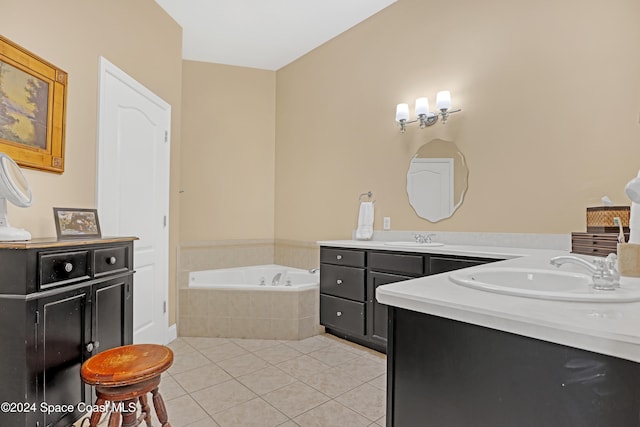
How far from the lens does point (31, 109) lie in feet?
6.06

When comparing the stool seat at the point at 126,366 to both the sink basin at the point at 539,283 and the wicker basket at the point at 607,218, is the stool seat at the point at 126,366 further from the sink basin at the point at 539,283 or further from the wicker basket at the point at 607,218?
the wicker basket at the point at 607,218

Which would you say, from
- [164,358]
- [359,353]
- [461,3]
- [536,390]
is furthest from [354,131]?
[536,390]

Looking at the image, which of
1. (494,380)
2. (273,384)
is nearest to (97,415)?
(273,384)

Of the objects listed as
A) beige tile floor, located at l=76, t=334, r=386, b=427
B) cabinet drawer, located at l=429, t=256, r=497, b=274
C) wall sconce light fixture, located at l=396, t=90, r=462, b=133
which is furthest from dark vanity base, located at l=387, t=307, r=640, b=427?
wall sconce light fixture, located at l=396, t=90, r=462, b=133

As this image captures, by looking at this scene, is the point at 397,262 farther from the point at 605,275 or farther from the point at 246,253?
the point at 246,253

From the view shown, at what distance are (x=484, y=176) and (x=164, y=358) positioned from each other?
2.43m

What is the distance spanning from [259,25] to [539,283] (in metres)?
3.50

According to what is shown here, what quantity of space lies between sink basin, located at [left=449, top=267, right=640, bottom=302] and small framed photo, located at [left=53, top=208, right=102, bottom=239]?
6.04 feet

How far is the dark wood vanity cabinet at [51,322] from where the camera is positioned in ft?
4.52

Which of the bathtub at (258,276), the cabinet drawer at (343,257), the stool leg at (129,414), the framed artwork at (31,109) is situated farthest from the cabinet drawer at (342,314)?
the framed artwork at (31,109)

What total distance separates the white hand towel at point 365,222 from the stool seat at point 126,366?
7.04 ft

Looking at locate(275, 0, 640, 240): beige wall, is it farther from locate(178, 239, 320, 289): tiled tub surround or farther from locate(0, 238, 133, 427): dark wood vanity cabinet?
locate(0, 238, 133, 427): dark wood vanity cabinet

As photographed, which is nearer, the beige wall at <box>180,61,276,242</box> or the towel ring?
the towel ring

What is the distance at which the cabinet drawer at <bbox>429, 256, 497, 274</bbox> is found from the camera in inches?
88.4
